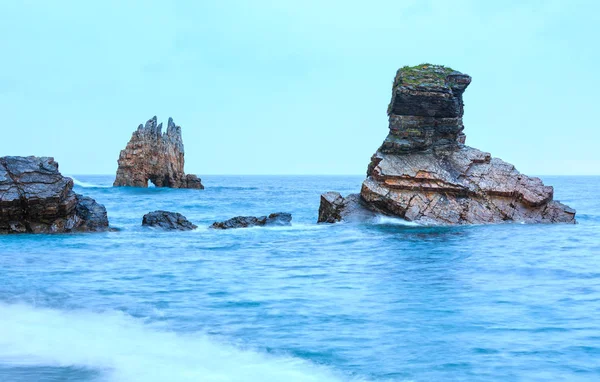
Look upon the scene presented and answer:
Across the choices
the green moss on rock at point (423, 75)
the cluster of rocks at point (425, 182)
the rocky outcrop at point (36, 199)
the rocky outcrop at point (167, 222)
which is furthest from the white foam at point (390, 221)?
the rocky outcrop at point (36, 199)

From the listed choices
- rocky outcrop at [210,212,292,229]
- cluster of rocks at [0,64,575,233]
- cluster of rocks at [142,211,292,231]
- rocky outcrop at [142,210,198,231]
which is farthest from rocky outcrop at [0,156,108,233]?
rocky outcrop at [210,212,292,229]

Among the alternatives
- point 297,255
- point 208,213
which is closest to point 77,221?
point 297,255

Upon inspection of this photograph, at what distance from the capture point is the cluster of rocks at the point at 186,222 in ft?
118

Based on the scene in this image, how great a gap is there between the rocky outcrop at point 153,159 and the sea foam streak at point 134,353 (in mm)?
82507

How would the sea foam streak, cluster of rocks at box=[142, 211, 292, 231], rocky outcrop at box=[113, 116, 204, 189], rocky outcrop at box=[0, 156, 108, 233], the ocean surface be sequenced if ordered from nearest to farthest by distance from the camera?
the sea foam streak < the ocean surface < rocky outcrop at box=[0, 156, 108, 233] < cluster of rocks at box=[142, 211, 292, 231] < rocky outcrop at box=[113, 116, 204, 189]

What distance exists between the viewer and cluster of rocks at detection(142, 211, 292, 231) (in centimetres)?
3597

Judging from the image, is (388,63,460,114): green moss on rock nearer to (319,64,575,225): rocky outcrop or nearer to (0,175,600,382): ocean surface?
(319,64,575,225): rocky outcrop

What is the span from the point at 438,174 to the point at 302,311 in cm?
2188

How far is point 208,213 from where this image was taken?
52.2 m

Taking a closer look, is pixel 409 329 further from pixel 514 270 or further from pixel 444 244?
pixel 444 244

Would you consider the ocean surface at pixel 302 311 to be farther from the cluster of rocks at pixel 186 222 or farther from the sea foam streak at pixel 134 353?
the cluster of rocks at pixel 186 222

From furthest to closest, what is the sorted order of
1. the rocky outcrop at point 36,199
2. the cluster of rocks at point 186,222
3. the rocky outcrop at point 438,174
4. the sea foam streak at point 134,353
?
the cluster of rocks at point 186,222
the rocky outcrop at point 438,174
the rocky outcrop at point 36,199
the sea foam streak at point 134,353

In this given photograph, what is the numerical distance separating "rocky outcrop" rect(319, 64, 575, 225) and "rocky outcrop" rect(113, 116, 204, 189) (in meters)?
62.0

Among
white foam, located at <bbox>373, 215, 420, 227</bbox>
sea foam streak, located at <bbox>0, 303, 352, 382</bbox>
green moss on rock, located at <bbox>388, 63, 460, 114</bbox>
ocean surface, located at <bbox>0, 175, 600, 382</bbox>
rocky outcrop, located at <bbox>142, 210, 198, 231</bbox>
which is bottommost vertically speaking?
sea foam streak, located at <bbox>0, 303, 352, 382</bbox>
